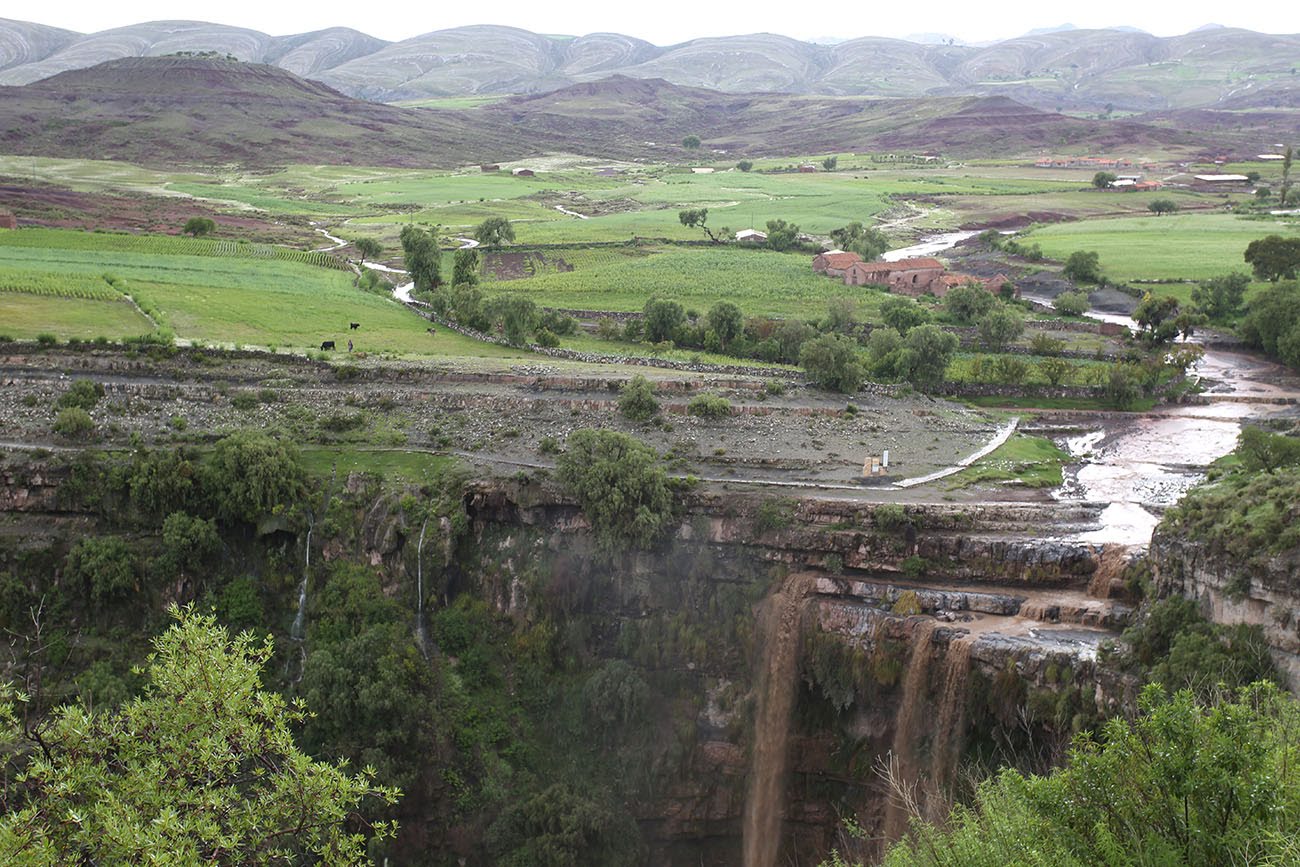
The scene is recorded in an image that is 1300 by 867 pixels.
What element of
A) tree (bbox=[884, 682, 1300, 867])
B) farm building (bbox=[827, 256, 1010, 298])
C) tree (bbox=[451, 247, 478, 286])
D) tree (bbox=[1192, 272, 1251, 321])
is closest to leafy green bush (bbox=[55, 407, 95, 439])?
tree (bbox=[451, 247, 478, 286])

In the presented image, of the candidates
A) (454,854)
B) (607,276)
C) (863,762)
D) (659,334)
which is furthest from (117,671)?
(607,276)

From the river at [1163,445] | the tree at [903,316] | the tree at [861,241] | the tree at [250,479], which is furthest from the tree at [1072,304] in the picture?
the tree at [250,479]

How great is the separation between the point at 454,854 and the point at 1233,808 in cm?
3545

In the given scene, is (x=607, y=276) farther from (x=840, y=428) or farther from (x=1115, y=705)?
(x=1115, y=705)

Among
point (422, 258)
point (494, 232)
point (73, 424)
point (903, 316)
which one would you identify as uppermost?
point (494, 232)

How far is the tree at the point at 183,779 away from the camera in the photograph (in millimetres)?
19422

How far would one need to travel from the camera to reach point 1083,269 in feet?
406

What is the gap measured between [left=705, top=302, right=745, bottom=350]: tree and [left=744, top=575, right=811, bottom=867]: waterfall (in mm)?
45177

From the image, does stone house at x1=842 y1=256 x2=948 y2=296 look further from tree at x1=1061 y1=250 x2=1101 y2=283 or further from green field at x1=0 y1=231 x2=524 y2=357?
green field at x1=0 y1=231 x2=524 y2=357

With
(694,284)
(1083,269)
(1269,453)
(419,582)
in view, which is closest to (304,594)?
(419,582)

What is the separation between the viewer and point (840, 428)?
64.1 m

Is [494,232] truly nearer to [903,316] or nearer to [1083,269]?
[903,316]

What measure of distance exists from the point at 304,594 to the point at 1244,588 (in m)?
42.7

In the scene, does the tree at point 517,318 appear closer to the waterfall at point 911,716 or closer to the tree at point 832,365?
the tree at point 832,365
